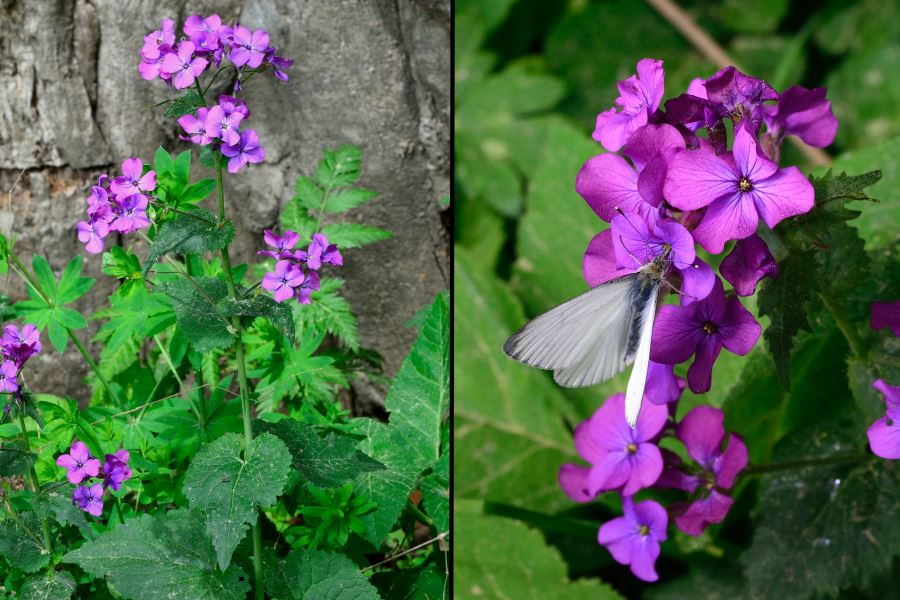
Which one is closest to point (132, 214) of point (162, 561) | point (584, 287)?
point (162, 561)

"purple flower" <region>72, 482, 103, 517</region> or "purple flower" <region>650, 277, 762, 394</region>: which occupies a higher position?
"purple flower" <region>650, 277, 762, 394</region>

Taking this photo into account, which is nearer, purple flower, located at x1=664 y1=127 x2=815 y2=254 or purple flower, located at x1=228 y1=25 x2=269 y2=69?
purple flower, located at x1=664 y1=127 x2=815 y2=254

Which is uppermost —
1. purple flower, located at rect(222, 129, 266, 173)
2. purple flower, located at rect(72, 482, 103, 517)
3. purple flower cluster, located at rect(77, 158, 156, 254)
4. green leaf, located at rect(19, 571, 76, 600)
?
purple flower, located at rect(222, 129, 266, 173)

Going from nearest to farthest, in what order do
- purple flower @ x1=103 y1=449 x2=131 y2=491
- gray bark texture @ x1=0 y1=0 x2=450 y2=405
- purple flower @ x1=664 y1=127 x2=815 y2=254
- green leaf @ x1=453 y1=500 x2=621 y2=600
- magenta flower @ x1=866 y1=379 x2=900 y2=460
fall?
purple flower @ x1=664 y1=127 x2=815 y2=254 → magenta flower @ x1=866 y1=379 x2=900 y2=460 → purple flower @ x1=103 y1=449 x2=131 y2=491 → gray bark texture @ x1=0 y1=0 x2=450 y2=405 → green leaf @ x1=453 y1=500 x2=621 y2=600

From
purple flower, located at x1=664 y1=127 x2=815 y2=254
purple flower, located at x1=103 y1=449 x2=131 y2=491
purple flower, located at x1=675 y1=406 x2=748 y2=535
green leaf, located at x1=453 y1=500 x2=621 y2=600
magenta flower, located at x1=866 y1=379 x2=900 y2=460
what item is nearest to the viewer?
purple flower, located at x1=664 y1=127 x2=815 y2=254

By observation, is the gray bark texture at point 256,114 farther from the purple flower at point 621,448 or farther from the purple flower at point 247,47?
the purple flower at point 621,448

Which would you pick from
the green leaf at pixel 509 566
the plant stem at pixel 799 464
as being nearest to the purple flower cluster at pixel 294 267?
the green leaf at pixel 509 566

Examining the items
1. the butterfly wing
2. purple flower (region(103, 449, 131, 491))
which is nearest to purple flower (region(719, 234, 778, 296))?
the butterfly wing

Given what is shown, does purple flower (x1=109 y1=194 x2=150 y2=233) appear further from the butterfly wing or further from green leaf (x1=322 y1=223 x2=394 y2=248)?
the butterfly wing
